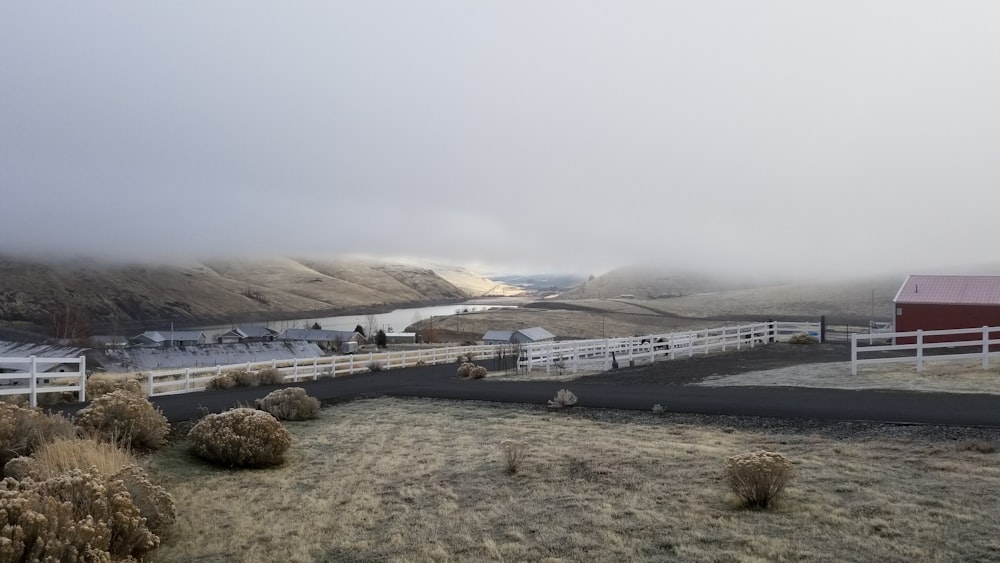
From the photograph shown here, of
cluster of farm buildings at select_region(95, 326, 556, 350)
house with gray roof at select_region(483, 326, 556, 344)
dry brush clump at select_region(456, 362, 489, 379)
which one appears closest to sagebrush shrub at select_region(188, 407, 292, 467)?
dry brush clump at select_region(456, 362, 489, 379)

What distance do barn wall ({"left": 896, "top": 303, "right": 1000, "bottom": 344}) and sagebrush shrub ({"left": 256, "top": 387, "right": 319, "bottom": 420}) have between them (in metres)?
26.3

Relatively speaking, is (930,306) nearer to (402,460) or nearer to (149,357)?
(402,460)

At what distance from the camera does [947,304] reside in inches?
→ 1203

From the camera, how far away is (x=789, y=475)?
7137mm

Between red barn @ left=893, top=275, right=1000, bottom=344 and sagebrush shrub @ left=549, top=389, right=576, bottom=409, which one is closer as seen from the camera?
sagebrush shrub @ left=549, top=389, right=576, bottom=409

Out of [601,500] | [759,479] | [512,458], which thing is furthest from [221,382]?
[759,479]

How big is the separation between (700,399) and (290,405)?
8.41 metres

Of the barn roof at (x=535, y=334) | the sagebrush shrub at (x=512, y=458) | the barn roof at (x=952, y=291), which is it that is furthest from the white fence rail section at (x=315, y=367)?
the barn roof at (x=535, y=334)

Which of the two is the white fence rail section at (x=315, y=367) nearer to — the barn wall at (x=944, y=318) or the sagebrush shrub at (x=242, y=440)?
the sagebrush shrub at (x=242, y=440)

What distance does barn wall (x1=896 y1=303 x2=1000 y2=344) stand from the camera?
29266 millimetres

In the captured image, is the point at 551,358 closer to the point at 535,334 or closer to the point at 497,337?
the point at 535,334

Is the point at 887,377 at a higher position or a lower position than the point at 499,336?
higher

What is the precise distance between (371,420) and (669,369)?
467 inches

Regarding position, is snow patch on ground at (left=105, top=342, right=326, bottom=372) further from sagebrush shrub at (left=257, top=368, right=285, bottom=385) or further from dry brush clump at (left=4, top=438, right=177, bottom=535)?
dry brush clump at (left=4, top=438, right=177, bottom=535)
